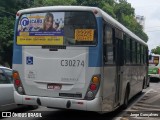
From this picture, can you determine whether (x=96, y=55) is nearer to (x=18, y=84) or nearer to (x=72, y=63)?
(x=72, y=63)

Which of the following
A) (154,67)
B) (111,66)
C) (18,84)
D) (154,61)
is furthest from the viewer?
(154,61)

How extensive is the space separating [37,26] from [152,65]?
76.4 ft

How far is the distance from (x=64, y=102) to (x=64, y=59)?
40.6 inches

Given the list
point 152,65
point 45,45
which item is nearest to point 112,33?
point 45,45

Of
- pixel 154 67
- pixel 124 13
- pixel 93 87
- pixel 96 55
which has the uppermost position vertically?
pixel 124 13

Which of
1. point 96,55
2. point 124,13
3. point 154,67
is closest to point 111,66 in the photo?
point 96,55

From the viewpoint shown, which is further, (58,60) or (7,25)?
(7,25)

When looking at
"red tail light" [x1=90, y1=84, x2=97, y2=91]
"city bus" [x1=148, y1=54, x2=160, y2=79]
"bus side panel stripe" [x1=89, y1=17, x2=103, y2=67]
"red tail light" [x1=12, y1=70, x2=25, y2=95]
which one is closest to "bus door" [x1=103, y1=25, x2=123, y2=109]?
"bus side panel stripe" [x1=89, y1=17, x2=103, y2=67]

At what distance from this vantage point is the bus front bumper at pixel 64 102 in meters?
8.32

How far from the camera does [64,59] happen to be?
8672 mm

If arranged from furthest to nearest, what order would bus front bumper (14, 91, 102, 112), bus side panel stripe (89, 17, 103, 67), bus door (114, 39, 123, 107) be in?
bus door (114, 39, 123, 107) < bus side panel stripe (89, 17, 103, 67) < bus front bumper (14, 91, 102, 112)

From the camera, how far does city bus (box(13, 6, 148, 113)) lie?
846cm

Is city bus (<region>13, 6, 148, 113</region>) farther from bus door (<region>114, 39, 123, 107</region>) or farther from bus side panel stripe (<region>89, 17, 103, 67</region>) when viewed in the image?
bus door (<region>114, 39, 123, 107</region>)

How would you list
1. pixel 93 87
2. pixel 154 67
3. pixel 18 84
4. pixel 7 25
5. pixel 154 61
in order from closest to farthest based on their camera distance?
pixel 93 87
pixel 18 84
pixel 154 67
pixel 154 61
pixel 7 25
